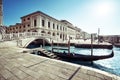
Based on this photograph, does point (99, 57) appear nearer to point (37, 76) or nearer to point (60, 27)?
point (37, 76)

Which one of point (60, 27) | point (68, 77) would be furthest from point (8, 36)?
point (60, 27)

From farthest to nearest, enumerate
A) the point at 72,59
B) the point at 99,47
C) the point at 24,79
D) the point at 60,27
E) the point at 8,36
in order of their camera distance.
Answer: the point at 60,27 → the point at 99,47 → the point at 8,36 → the point at 72,59 → the point at 24,79

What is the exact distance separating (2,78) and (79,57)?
8.06 metres

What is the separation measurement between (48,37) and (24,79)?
20.0m

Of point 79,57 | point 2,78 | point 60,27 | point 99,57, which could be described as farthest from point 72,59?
point 60,27

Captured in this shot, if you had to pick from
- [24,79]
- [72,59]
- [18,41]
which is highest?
[18,41]

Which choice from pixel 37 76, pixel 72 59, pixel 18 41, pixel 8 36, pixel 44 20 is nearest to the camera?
pixel 37 76

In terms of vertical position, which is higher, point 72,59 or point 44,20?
point 44,20

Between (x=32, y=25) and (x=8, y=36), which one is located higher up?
(x=32, y=25)

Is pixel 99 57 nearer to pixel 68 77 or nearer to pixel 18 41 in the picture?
pixel 68 77

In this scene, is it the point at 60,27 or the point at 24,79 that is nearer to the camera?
the point at 24,79

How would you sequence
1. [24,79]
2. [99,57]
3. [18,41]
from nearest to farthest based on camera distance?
[24,79], [99,57], [18,41]

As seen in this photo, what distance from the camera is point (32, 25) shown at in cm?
2353

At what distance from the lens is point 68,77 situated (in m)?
2.55
